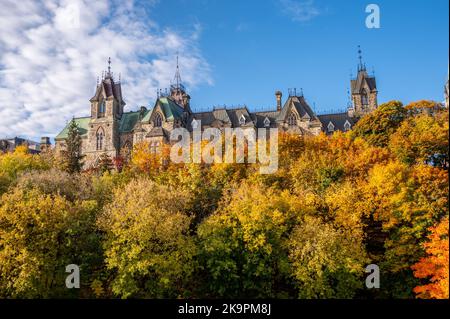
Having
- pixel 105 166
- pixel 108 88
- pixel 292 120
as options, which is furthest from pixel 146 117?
pixel 292 120

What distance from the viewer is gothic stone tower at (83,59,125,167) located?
61031mm

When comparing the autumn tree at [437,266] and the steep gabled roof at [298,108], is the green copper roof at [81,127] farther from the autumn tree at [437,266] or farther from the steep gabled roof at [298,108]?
the autumn tree at [437,266]

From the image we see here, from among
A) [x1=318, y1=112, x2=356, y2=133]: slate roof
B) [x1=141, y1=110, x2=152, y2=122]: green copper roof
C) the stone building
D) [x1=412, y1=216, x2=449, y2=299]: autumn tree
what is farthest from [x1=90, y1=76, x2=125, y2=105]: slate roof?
[x1=412, y1=216, x2=449, y2=299]: autumn tree

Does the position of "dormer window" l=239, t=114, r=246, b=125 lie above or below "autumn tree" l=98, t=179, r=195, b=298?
above

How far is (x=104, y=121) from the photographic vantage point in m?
62.0

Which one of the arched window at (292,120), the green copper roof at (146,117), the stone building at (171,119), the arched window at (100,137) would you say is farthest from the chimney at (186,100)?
the arched window at (292,120)

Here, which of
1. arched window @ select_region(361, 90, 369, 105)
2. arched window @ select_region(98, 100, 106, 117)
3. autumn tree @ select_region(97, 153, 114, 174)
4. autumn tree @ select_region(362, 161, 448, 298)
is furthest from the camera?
arched window @ select_region(361, 90, 369, 105)

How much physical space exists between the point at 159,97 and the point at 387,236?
40.8 meters

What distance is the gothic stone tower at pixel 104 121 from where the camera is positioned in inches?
2403

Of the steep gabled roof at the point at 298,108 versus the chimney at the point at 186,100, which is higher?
the chimney at the point at 186,100

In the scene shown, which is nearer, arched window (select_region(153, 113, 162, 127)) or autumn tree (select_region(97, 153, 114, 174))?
autumn tree (select_region(97, 153, 114, 174))

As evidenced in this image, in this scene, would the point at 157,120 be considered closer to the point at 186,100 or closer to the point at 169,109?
the point at 169,109

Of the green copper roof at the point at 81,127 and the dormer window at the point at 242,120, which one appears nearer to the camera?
the dormer window at the point at 242,120

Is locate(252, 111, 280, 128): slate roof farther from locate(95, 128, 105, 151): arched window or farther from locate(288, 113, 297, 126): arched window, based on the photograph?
locate(95, 128, 105, 151): arched window
